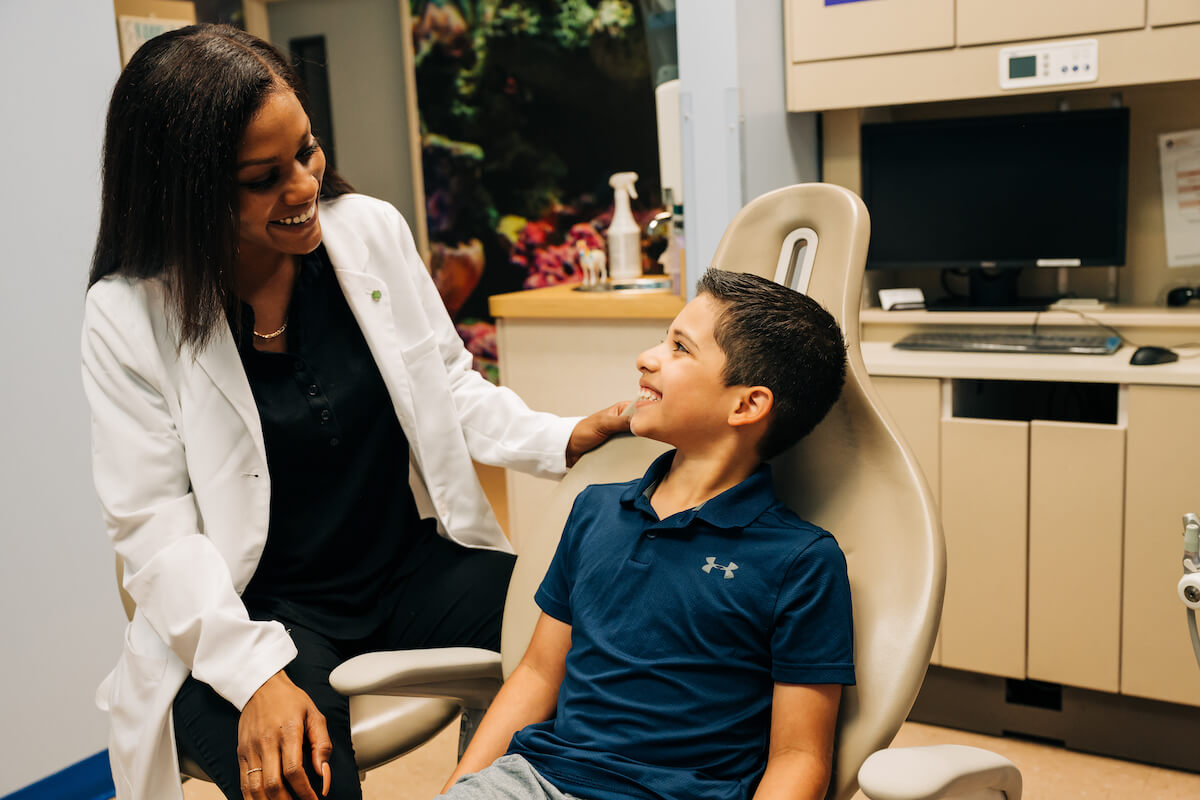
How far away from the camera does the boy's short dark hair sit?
3.73ft

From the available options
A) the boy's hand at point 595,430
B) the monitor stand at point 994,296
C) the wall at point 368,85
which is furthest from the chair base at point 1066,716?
the wall at point 368,85

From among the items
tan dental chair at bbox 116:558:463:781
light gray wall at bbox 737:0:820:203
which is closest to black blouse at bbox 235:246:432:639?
tan dental chair at bbox 116:558:463:781

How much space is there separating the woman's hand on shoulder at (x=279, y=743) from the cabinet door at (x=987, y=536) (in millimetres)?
1392

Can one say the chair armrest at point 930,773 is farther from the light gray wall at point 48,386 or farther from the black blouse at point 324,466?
the light gray wall at point 48,386

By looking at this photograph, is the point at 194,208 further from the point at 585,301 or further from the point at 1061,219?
→ the point at 1061,219

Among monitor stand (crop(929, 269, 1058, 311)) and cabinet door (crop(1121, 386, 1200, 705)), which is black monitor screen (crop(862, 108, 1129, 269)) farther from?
cabinet door (crop(1121, 386, 1200, 705))

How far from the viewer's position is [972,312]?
7.61ft

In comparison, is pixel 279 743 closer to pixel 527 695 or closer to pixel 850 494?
pixel 527 695

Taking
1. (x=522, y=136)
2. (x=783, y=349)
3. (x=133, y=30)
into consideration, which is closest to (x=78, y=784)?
(x=133, y=30)

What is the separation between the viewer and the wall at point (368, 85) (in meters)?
4.40

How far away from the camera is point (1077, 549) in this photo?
6.55 feet

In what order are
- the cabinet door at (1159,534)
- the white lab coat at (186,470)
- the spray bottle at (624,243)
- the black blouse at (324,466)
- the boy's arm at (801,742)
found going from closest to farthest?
the boy's arm at (801,742)
the white lab coat at (186,470)
the black blouse at (324,466)
the cabinet door at (1159,534)
the spray bottle at (624,243)

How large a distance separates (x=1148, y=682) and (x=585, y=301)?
1.44 meters

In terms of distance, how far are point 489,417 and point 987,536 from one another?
111cm
